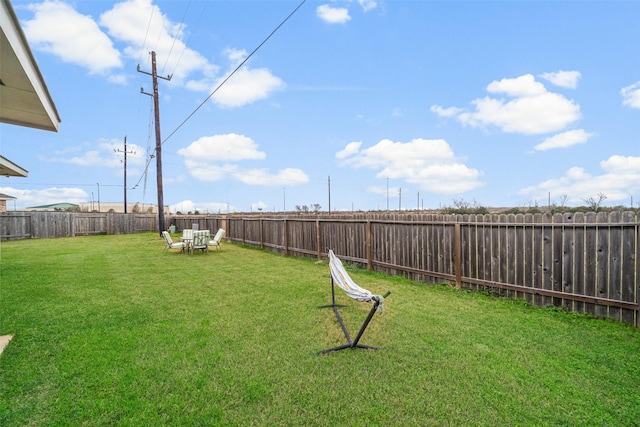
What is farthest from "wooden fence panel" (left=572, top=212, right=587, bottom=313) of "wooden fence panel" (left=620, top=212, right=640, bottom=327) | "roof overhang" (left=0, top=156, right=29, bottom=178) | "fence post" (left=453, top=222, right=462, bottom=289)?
"roof overhang" (left=0, top=156, right=29, bottom=178)

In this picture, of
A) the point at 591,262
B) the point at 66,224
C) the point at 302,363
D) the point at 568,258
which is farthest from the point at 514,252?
the point at 66,224

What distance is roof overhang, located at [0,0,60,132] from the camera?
123 inches

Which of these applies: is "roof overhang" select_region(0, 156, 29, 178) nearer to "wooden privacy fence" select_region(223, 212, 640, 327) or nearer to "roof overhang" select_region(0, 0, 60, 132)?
"roof overhang" select_region(0, 0, 60, 132)

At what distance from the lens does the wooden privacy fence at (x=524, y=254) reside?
3.98 meters

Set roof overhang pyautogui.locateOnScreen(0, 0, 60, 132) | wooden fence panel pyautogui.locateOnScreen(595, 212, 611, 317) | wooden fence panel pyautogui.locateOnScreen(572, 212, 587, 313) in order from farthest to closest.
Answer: wooden fence panel pyautogui.locateOnScreen(572, 212, 587, 313) < wooden fence panel pyautogui.locateOnScreen(595, 212, 611, 317) < roof overhang pyautogui.locateOnScreen(0, 0, 60, 132)

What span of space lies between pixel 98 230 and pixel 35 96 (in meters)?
21.2

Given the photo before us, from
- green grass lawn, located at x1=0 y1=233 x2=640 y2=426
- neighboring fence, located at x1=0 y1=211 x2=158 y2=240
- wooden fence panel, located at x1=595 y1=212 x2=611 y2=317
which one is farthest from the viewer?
neighboring fence, located at x1=0 y1=211 x2=158 y2=240

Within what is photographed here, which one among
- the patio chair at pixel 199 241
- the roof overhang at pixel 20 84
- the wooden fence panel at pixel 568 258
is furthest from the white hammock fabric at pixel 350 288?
the patio chair at pixel 199 241

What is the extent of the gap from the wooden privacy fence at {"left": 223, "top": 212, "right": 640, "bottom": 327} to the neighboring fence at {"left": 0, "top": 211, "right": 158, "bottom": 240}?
21600 mm

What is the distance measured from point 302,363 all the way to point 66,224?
80.3 feet

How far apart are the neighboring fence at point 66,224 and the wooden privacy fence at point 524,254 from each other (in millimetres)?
21600

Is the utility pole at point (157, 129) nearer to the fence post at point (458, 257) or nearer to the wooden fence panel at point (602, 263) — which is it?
the fence post at point (458, 257)

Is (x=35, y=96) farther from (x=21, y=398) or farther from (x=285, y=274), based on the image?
(x=285, y=274)

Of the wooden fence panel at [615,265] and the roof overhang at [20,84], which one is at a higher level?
the roof overhang at [20,84]
